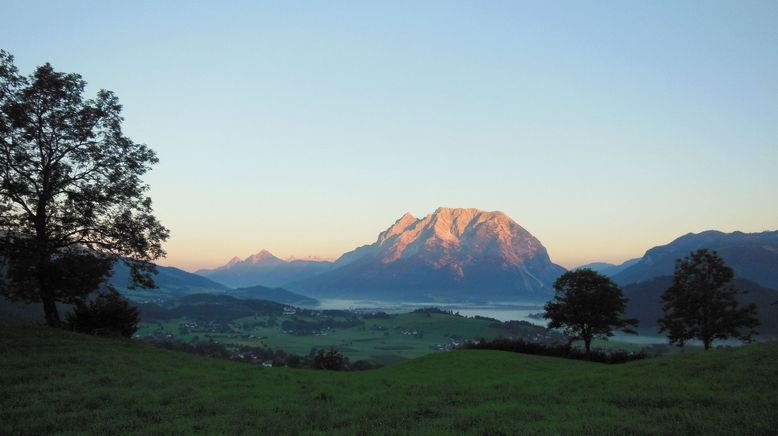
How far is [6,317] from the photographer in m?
146

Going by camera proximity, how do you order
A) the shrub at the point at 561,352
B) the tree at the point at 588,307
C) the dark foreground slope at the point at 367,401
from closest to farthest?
the dark foreground slope at the point at 367,401 < the shrub at the point at 561,352 < the tree at the point at 588,307

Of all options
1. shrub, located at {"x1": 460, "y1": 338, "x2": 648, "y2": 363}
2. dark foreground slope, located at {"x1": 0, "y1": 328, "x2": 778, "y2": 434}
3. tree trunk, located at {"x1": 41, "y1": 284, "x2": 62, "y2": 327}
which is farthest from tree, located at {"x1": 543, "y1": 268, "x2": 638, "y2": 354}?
tree trunk, located at {"x1": 41, "y1": 284, "x2": 62, "y2": 327}

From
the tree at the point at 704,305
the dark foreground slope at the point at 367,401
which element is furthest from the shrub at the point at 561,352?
the dark foreground slope at the point at 367,401

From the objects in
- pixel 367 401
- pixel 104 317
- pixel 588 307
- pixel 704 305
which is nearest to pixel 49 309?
pixel 104 317

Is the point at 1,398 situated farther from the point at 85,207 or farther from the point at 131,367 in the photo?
the point at 85,207

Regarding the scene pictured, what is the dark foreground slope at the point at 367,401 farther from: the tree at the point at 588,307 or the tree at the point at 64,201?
the tree at the point at 588,307

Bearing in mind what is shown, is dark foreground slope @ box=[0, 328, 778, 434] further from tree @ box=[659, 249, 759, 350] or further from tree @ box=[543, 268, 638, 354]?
tree @ box=[659, 249, 759, 350]

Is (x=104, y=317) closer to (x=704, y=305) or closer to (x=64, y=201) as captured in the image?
(x=64, y=201)

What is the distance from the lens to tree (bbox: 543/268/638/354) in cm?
6044

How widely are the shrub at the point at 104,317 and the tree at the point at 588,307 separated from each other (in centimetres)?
5140

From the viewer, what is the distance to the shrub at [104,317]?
133ft

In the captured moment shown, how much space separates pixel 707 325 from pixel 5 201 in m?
75.0

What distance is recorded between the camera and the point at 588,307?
60750 mm

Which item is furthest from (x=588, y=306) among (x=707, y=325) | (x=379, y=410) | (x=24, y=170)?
(x=24, y=170)
